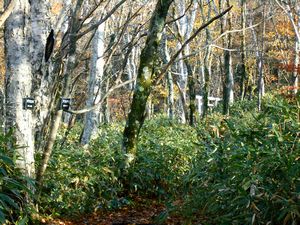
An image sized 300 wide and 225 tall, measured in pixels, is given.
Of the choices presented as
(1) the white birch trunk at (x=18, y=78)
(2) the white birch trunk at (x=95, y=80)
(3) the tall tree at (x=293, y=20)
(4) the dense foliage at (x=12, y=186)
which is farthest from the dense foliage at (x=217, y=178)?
(3) the tall tree at (x=293, y=20)

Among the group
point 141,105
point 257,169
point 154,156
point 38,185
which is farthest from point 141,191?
point 257,169

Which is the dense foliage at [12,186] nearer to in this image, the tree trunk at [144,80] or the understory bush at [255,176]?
the understory bush at [255,176]

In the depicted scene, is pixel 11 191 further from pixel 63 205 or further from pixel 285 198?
pixel 285 198

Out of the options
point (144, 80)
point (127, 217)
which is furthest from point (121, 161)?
point (144, 80)

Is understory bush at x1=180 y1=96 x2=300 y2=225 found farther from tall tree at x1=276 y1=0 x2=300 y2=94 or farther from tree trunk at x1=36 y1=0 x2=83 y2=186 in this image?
tall tree at x1=276 y1=0 x2=300 y2=94

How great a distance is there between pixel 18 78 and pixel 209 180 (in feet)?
8.50

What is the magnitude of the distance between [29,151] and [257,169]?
2788 millimetres

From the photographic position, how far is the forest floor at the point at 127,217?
5731 mm

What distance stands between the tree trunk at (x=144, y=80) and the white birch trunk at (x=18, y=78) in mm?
2406

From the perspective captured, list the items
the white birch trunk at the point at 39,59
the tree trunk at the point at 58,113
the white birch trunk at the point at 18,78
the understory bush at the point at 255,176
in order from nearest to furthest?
the understory bush at the point at 255,176 → the white birch trunk at the point at 18,78 → the tree trunk at the point at 58,113 → the white birch trunk at the point at 39,59

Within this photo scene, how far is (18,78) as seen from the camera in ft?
16.6

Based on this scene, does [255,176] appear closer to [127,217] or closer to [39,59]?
[127,217]

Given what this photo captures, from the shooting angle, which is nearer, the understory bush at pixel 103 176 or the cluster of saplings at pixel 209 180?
the cluster of saplings at pixel 209 180

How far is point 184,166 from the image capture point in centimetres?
806
